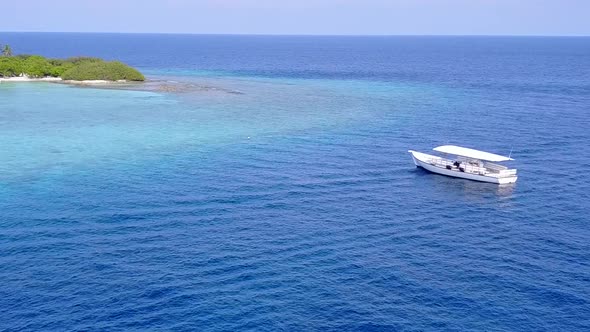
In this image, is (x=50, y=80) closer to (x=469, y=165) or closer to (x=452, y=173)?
(x=452, y=173)

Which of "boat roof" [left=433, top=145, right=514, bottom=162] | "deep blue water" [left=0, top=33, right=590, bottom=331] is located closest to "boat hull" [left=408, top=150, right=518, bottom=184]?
"deep blue water" [left=0, top=33, right=590, bottom=331]

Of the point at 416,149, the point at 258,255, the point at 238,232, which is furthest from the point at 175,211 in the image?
the point at 416,149

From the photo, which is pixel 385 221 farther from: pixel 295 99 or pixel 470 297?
pixel 295 99

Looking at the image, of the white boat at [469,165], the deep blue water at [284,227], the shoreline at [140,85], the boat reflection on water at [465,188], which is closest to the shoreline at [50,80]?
the shoreline at [140,85]

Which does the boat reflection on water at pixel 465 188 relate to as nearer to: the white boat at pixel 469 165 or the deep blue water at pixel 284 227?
the deep blue water at pixel 284 227

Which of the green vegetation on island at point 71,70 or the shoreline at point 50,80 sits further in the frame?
the green vegetation on island at point 71,70

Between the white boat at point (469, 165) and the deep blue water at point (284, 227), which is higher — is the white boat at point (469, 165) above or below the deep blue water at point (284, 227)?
above

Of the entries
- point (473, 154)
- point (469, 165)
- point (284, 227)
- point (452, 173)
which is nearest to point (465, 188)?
point (452, 173)
